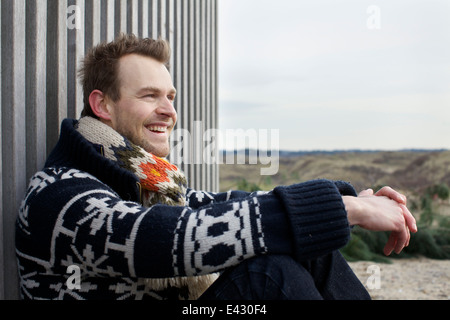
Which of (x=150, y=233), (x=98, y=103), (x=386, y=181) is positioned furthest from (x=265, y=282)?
(x=386, y=181)

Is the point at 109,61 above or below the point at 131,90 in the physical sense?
above

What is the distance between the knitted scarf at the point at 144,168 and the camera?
1614 millimetres

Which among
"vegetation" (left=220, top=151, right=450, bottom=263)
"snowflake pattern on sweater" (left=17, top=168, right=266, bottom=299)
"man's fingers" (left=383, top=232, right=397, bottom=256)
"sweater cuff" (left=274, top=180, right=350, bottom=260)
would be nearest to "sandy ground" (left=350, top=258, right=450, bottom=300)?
"vegetation" (left=220, top=151, right=450, bottom=263)

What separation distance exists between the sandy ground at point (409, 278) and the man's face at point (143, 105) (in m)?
2.62

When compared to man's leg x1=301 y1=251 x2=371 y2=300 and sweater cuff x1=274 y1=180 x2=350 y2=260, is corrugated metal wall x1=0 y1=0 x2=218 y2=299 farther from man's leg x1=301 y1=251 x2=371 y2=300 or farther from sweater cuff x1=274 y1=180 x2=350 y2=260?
man's leg x1=301 y1=251 x2=371 y2=300

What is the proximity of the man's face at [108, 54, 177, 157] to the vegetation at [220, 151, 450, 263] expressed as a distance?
2743mm

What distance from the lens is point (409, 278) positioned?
477 centimetres

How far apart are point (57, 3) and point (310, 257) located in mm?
1512

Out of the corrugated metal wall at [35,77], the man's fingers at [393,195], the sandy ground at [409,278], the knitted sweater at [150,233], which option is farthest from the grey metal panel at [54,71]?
the sandy ground at [409,278]

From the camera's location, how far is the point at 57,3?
1.95 meters

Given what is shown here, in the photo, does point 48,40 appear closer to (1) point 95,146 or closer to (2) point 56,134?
(2) point 56,134

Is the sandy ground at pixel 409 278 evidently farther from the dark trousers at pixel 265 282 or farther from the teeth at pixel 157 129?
the dark trousers at pixel 265 282

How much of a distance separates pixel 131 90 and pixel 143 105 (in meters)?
0.08

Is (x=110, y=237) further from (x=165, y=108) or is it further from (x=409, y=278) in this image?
(x=409, y=278)
